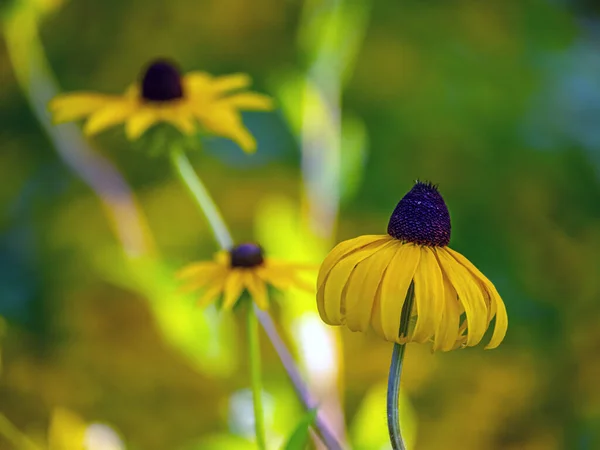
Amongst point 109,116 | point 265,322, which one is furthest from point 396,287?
Result: point 109,116

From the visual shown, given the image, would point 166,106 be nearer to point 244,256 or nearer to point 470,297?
point 244,256

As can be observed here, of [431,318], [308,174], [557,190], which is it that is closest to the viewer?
[431,318]

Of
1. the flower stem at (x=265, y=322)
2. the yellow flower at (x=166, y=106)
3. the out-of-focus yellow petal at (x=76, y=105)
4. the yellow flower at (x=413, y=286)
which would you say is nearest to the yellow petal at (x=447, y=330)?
the yellow flower at (x=413, y=286)

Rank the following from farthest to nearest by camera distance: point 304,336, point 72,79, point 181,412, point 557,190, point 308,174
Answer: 1. point 72,79
2. point 557,190
3. point 181,412
4. point 308,174
5. point 304,336

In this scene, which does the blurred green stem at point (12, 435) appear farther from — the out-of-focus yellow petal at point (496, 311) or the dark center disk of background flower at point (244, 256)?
the out-of-focus yellow petal at point (496, 311)

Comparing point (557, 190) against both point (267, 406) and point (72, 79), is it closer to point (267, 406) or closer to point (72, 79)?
point (267, 406)

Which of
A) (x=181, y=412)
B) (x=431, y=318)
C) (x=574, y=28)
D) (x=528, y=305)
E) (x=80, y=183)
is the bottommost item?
(x=431, y=318)

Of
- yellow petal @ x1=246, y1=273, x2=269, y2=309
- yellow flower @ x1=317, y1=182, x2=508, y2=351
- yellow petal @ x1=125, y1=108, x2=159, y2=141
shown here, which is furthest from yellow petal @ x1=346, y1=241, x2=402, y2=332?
yellow petal @ x1=125, y1=108, x2=159, y2=141

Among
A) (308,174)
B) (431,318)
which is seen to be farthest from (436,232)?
(308,174)
